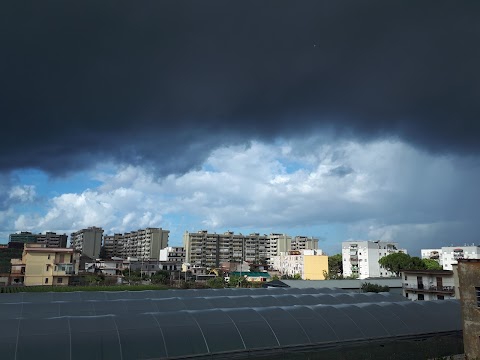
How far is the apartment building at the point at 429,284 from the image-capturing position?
5378 centimetres

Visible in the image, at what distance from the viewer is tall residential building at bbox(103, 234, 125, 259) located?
185875 mm

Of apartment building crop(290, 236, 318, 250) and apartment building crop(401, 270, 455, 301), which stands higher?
apartment building crop(290, 236, 318, 250)

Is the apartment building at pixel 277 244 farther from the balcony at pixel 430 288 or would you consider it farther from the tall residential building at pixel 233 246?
the balcony at pixel 430 288

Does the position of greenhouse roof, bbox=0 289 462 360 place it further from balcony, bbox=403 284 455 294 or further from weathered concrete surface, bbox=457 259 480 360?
balcony, bbox=403 284 455 294

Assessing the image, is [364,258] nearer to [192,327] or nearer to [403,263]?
[403,263]

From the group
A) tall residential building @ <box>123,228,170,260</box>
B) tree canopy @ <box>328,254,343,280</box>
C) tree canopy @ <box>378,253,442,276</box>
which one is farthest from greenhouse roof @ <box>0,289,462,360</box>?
tall residential building @ <box>123,228,170,260</box>

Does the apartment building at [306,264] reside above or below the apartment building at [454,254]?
below

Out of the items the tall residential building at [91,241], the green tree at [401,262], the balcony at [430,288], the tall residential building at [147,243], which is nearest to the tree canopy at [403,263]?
the green tree at [401,262]

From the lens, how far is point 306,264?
372ft

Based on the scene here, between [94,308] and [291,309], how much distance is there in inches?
546

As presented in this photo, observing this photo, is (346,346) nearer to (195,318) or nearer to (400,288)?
(195,318)

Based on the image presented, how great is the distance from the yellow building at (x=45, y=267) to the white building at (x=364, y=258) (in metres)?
77.7

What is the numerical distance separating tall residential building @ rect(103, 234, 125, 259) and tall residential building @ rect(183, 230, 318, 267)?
45273mm

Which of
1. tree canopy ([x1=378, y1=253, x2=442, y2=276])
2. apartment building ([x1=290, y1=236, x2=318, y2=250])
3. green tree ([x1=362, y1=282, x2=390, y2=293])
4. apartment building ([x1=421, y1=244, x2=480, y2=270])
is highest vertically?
apartment building ([x1=290, y1=236, x2=318, y2=250])
